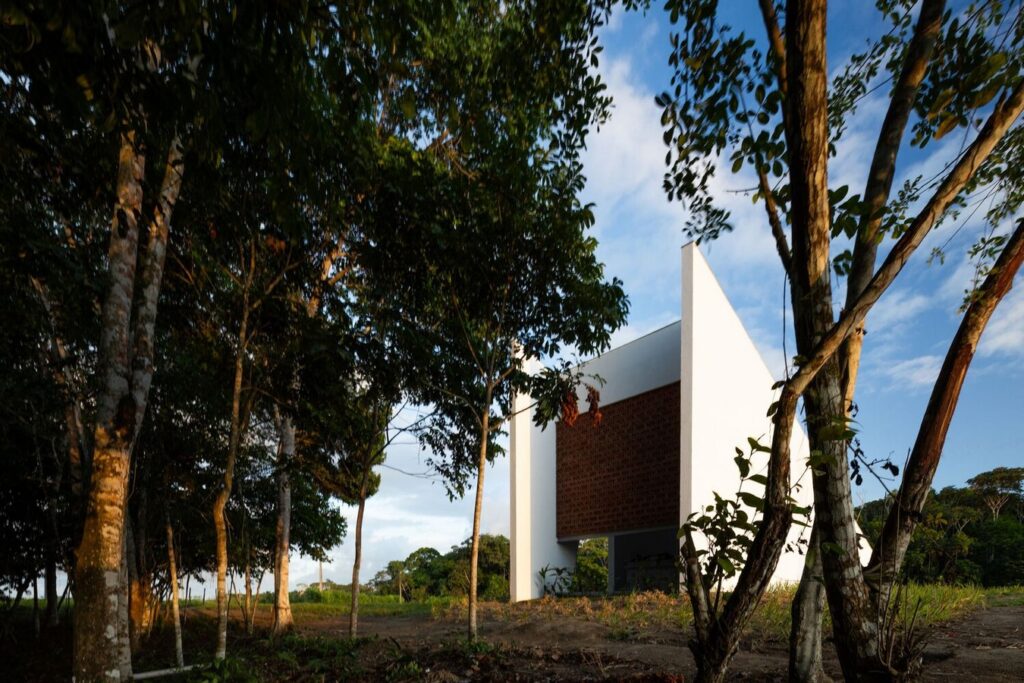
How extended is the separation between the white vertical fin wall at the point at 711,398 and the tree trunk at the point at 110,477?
879cm

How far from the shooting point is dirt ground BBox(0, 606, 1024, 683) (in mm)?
4746

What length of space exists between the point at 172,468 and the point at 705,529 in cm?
961

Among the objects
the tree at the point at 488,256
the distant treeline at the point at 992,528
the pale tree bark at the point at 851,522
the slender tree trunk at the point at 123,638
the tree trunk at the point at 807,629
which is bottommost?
the distant treeline at the point at 992,528

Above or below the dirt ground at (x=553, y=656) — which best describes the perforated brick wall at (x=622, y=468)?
above

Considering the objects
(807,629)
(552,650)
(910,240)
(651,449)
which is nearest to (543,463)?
(651,449)

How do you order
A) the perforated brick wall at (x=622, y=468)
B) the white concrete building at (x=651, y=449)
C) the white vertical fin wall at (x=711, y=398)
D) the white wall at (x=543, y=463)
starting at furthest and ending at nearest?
the white wall at (x=543, y=463) < the perforated brick wall at (x=622, y=468) < the white concrete building at (x=651, y=449) < the white vertical fin wall at (x=711, y=398)

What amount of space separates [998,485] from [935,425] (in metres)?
28.2

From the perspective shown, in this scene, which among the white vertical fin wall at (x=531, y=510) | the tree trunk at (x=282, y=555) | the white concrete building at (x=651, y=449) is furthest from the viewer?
the white vertical fin wall at (x=531, y=510)

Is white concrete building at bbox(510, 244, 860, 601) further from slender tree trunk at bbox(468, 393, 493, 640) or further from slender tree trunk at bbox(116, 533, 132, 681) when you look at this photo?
slender tree trunk at bbox(116, 533, 132, 681)

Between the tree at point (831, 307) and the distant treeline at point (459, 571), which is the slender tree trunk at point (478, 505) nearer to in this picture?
the tree at point (831, 307)

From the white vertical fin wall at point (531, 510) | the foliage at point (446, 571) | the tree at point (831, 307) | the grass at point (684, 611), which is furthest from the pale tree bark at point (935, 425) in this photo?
the foliage at point (446, 571)

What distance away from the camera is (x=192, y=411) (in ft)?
31.9

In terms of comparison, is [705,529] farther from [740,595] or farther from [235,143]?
[235,143]

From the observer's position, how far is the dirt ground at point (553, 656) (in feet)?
15.6
